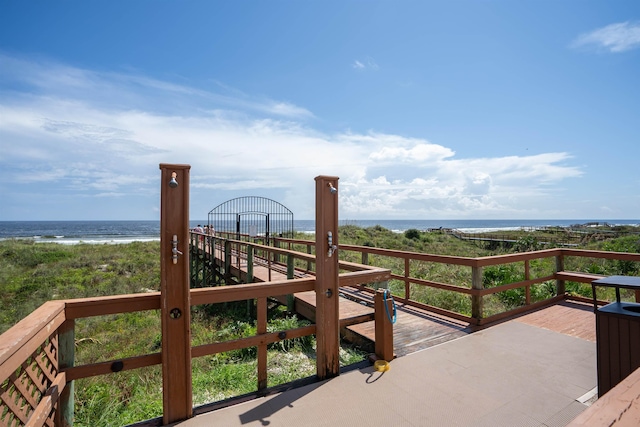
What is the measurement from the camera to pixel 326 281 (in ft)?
10.5

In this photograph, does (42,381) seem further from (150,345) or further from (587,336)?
(587,336)

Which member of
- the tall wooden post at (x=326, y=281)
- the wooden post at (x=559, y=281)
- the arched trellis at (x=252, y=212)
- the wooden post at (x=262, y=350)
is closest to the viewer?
the wooden post at (x=262, y=350)

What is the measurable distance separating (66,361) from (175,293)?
80 cm

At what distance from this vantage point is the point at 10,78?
1582 centimetres

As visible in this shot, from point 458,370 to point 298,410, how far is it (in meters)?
1.70

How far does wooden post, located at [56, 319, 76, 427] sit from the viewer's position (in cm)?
223

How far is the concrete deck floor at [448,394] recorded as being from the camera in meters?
2.50

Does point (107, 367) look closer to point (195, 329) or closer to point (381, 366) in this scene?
point (381, 366)

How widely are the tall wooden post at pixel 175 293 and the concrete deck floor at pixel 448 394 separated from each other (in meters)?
0.21

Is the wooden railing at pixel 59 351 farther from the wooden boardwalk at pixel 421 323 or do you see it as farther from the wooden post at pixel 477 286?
the wooden post at pixel 477 286

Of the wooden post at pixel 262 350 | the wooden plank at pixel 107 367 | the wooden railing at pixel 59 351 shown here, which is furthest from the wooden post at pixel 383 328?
the wooden plank at pixel 107 367

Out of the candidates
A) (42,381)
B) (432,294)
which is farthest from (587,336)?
(42,381)

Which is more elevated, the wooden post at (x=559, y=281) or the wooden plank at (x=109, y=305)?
the wooden plank at (x=109, y=305)

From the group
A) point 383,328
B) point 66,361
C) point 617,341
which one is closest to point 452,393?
point 383,328
